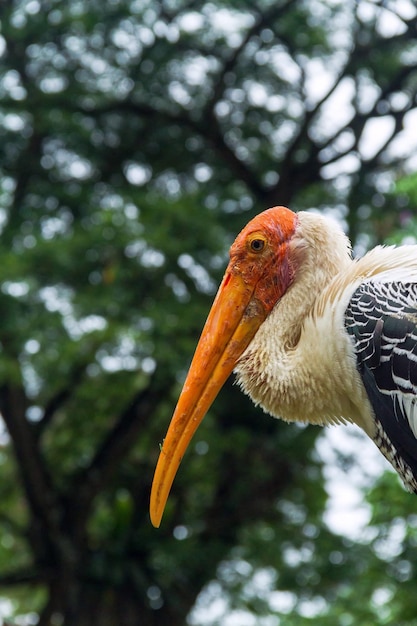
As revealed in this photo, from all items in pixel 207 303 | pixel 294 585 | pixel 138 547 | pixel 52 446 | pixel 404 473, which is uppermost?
pixel 52 446

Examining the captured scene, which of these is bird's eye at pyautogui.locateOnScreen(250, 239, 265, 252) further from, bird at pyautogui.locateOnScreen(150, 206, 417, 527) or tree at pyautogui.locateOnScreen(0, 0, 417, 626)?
tree at pyautogui.locateOnScreen(0, 0, 417, 626)

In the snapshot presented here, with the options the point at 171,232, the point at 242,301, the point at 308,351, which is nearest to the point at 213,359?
the point at 242,301

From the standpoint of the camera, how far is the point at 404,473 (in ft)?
11.8

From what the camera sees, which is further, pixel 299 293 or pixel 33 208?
pixel 33 208

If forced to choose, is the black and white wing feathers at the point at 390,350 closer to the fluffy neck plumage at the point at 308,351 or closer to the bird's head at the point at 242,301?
the fluffy neck plumage at the point at 308,351

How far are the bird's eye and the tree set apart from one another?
5.11 metres

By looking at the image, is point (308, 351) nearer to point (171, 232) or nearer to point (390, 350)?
point (390, 350)

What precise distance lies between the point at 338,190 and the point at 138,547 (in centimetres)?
402

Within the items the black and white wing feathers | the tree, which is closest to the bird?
the black and white wing feathers

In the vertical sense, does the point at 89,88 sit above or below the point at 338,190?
above

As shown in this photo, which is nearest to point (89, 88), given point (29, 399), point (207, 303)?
point (207, 303)

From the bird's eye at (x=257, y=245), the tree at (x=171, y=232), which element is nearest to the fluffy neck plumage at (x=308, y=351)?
the bird's eye at (x=257, y=245)

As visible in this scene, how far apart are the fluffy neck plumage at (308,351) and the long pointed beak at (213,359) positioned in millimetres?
56

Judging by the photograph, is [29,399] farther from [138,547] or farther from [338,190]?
[338,190]
